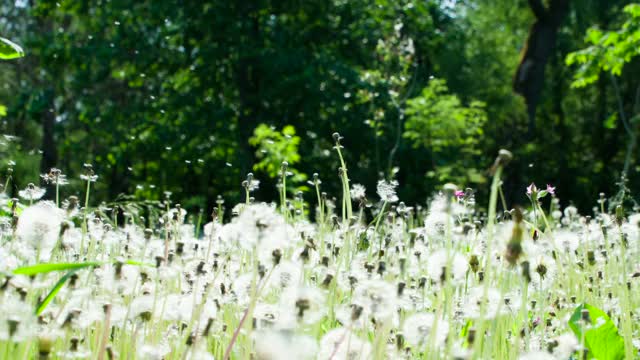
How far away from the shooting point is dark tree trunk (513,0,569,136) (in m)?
19.9

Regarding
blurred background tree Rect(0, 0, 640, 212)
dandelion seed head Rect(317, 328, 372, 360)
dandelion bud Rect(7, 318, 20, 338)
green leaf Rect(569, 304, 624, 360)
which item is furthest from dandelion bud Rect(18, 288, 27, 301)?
blurred background tree Rect(0, 0, 640, 212)

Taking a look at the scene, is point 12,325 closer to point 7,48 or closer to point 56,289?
point 56,289

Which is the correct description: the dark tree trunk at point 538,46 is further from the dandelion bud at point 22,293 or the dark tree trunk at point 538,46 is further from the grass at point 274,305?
the dandelion bud at point 22,293

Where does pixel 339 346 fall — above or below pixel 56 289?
below

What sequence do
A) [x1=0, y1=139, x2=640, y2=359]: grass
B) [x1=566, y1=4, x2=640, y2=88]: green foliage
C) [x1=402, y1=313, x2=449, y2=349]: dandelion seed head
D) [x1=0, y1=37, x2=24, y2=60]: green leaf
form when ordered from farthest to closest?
[x1=566, y1=4, x2=640, y2=88]: green foliage, [x1=0, y1=37, x2=24, y2=60]: green leaf, [x1=402, y1=313, x2=449, y2=349]: dandelion seed head, [x1=0, y1=139, x2=640, y2=359]: grass

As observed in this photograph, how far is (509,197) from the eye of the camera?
1794 cm

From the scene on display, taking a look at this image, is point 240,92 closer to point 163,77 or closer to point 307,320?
point 163,77

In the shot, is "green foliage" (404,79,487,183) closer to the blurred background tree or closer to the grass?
the blurred background tree

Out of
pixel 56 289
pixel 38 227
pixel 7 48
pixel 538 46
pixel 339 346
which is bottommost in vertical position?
pixel 339 346

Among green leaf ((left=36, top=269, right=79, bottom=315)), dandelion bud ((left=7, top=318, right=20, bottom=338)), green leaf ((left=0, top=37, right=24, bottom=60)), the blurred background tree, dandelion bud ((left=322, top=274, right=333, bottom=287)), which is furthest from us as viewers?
the blurred background tree

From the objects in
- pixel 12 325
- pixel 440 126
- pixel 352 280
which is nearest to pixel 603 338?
pixel 352 280

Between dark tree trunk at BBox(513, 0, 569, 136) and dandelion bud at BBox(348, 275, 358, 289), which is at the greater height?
dark tree trunk at BBox(513, 0, 569, 136)

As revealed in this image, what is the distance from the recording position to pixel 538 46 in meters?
19.9

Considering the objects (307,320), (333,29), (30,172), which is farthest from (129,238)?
(333,29)
